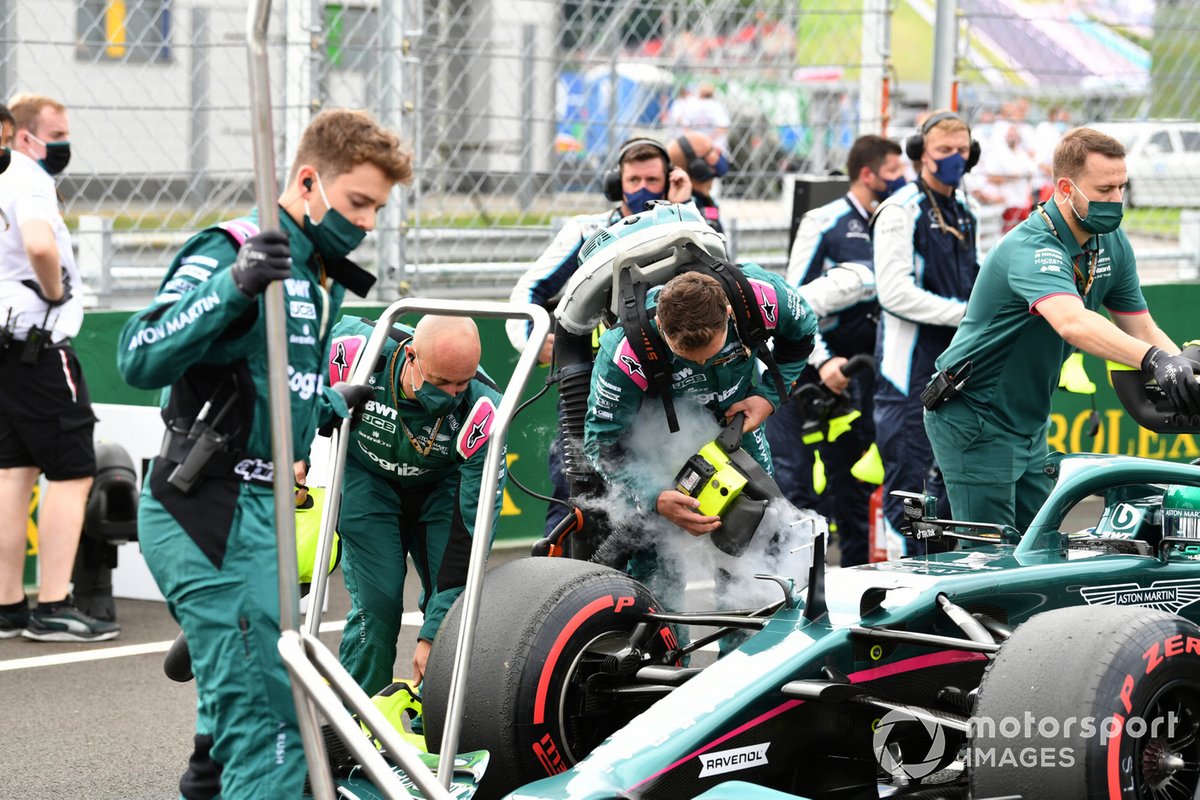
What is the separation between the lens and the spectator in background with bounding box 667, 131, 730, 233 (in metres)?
7.63

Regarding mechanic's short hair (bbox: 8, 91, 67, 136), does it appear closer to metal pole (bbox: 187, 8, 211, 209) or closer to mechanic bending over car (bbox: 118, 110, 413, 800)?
metal pole (bbox: 187, 8, 211, 209)

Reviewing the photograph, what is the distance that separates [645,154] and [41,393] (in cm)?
255

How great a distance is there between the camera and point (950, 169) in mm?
7070

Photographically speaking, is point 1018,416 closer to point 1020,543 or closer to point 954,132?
point 1020,543

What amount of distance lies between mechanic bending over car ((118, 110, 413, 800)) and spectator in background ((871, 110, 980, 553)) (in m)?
3.88

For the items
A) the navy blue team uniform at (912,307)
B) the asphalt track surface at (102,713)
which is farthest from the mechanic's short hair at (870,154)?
the asphalt track surface at (102,713)

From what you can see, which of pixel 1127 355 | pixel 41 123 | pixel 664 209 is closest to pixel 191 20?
pixel 41 123

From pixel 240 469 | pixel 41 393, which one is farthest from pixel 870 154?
pixel 240 469

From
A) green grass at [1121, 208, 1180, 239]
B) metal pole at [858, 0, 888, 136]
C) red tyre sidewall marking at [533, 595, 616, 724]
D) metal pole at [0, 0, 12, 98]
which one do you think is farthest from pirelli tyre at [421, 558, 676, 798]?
green grass at [1121, 208, 1180, 239]

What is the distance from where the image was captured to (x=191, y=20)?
7.47 m

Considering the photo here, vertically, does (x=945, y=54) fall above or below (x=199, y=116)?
above

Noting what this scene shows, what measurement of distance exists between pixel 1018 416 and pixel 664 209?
4.39ft

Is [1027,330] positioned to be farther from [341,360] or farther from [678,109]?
[678,109]

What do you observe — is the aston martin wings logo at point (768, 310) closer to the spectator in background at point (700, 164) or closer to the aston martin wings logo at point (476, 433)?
the aston martin wings logo at point (476, 433)
